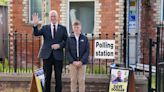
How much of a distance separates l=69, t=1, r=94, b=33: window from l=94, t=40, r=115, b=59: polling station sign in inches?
210

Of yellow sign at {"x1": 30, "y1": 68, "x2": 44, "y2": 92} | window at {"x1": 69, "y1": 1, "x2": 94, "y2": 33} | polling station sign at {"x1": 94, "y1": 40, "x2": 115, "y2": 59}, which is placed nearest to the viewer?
yellow sign at {"x1": 30, "y1": 68, "x2": 44, "y2": 92}

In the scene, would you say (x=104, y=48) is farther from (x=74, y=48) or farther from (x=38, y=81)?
(x=38, y=81)

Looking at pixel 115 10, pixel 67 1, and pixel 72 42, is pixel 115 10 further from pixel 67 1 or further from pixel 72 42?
pixel 72 42

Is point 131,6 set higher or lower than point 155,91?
higher

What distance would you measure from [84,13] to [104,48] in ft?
18.3

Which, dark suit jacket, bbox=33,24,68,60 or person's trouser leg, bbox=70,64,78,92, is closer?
dark suit jacket, bbox=33,24,68,60

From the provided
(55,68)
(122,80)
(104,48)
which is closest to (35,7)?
(104,48)

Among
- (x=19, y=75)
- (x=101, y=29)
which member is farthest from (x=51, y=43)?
(x=101, y=29)

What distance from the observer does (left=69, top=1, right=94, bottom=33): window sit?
14750mm

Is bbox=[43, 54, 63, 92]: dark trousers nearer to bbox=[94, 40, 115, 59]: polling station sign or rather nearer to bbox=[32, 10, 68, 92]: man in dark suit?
bbox=[32, 10, 68, 92]: man in dark suit

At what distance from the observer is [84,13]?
48.8 ft

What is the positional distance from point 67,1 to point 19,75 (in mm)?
5346

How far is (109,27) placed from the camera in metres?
14.3

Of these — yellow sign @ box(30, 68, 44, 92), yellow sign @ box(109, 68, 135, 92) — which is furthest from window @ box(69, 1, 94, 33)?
yellow sign @ box(30, 68, 44, 92)
